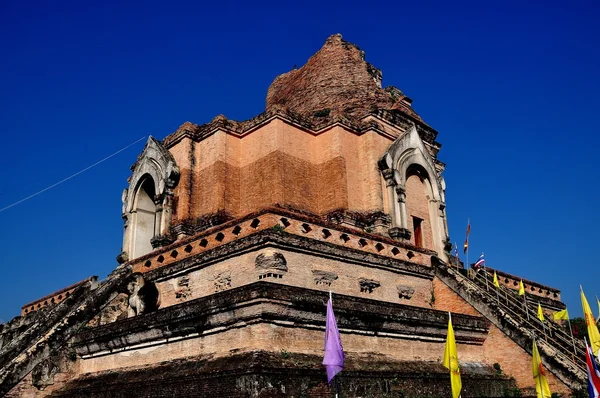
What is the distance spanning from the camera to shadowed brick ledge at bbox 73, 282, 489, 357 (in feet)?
33.7

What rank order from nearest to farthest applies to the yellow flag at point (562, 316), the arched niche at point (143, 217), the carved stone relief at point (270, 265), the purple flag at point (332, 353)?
the purple flag at point (332, 353) → the carved stone relief at point (270, 265) → the arched niche at point (143, 217) → the yellow flag at point (562, 316)

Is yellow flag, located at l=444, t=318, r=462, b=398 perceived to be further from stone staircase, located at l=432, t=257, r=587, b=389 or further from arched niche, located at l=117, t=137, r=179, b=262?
arched niche, located at l=117, t=137, r=179, b=262

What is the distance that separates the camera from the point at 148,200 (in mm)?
21172

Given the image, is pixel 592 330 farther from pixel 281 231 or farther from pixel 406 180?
pixel 406 180

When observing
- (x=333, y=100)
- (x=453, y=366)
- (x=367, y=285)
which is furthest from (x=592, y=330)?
(x=333, y=100)

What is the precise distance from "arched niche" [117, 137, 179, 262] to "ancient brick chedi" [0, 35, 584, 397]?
0.17 ft

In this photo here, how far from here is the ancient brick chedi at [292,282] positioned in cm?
1055

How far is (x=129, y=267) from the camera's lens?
55.2 feet

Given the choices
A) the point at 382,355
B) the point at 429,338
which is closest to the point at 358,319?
the point at 382,355

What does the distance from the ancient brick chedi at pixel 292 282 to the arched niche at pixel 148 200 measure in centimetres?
5

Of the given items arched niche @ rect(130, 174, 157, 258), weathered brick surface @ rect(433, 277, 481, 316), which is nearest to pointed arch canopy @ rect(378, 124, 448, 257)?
weathered brick surface @ rect(433, 277, 481, 316)

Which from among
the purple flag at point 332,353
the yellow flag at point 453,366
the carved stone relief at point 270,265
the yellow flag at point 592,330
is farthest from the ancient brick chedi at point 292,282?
the yellow flag at point 453,366

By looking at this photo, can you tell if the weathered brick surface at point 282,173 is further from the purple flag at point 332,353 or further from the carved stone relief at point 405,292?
the purple flag at point 332,353

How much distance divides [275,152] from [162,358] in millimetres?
8051
